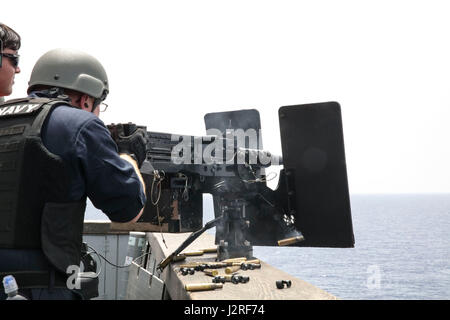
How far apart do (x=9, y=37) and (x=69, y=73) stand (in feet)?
1.67

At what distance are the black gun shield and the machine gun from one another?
0.04 feet

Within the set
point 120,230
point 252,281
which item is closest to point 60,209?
point 252,281

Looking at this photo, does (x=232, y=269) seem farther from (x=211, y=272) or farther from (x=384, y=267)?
(x=384, y=267)

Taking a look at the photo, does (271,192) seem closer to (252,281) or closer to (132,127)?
(252,281)

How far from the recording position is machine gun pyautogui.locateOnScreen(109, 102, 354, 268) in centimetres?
582

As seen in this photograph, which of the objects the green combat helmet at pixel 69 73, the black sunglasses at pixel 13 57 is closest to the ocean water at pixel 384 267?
the green combat helmet at pixel 69 73

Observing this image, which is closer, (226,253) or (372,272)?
(226,253)

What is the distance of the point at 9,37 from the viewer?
364cm

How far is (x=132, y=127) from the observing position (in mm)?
4336

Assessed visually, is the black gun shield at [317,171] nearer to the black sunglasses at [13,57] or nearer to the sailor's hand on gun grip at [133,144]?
the sailor's hand on gun grip at [133,144]

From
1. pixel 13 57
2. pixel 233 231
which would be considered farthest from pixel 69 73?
pixel 233 231

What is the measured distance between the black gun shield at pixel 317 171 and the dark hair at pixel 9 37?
11.5ft

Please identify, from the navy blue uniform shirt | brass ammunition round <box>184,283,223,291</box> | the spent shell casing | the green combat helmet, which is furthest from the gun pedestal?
the navy blue uniform shirt

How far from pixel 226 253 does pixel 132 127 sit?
226cm
